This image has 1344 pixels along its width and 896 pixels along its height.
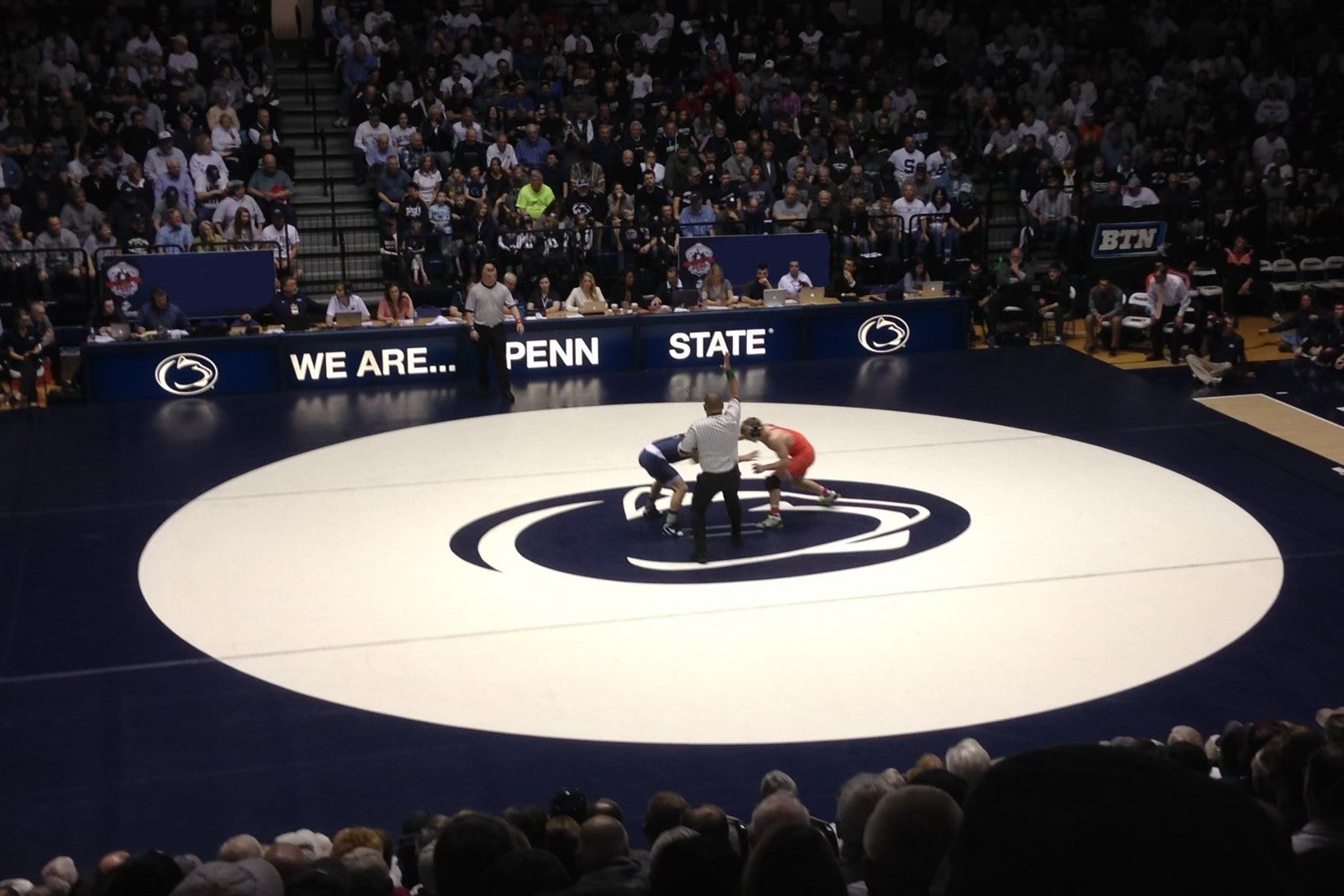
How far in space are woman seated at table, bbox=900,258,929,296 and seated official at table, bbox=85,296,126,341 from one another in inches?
413

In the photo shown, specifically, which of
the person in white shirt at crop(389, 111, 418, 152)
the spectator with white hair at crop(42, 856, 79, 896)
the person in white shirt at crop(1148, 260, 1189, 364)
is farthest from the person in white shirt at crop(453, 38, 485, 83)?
the spectator with white hair at crop(42, 856, 79, 896)

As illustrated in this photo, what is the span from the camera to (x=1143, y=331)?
69.7ft

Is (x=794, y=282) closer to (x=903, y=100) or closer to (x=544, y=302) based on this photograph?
(x=544, y=302)

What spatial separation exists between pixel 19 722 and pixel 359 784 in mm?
2567

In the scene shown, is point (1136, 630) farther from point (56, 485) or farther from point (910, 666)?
point (56, 485)

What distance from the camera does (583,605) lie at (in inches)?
475

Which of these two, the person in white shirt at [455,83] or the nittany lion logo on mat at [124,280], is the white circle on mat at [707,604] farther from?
the person in white shirt at [455,83]

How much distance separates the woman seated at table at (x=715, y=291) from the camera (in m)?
20.9

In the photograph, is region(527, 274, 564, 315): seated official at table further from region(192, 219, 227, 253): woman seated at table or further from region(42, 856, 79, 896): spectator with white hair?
region(42, 856, 79, 896): spectator with white hair

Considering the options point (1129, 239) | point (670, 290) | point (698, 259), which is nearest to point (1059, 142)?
point (1129, 239)

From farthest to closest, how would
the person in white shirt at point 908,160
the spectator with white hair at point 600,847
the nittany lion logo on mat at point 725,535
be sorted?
the person in white shirt at point 908,160, the nittany lion logo on mat at point 725,535, the spectator with white hair at point 600,847

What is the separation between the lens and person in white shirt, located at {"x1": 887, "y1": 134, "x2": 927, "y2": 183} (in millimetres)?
24219

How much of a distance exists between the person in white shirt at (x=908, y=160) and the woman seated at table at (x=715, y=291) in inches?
190

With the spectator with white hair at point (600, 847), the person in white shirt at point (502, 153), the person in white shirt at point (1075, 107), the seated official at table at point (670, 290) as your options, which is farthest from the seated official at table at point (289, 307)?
the spectator with white hair at point (600, 847)
